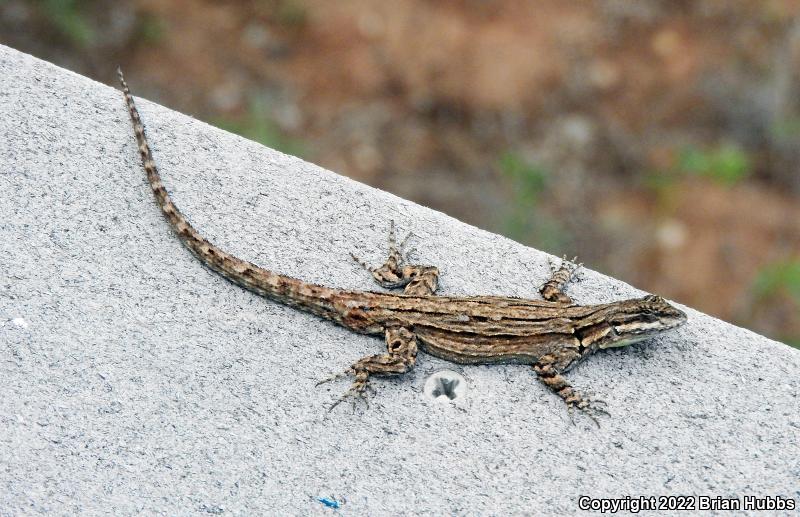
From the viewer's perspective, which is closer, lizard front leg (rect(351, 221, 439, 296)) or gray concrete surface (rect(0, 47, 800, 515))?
gray concrete surface (rect(0, 47, 800, 515))

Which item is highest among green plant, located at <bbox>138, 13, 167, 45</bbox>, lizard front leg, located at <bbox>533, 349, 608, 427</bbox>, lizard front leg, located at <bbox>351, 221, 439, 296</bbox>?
green plant, located at <bbox>138, 13, 167, 45</bbox>

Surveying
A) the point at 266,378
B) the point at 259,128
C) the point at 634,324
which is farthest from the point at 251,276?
the point at 259,128

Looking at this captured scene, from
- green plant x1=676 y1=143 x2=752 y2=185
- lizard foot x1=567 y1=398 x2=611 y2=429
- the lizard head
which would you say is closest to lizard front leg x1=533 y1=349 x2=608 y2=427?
lizard foot x1=567 y1=398 x2=611 y2=429

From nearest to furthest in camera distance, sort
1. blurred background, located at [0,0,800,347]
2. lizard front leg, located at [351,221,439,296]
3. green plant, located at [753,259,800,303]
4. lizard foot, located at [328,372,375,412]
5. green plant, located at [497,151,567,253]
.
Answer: lizard foot, located at [328,372,375,412] < lizard front leg, located at [351,221,439,296] < green plant, located at [753,259,800,303] < green plant, located at [497,151,567,253] < blurred background, located at [0,0,800,347]

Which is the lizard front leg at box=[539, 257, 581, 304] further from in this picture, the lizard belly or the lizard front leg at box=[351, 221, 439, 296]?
the lizard front leg at box=[351, 221, 439, 296]

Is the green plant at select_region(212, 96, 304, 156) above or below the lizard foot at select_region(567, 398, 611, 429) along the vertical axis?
above

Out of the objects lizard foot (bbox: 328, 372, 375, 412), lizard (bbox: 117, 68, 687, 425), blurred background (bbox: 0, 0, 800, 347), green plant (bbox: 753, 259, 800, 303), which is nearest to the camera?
lizard foot (bbox: 328, 372, 375, 412)

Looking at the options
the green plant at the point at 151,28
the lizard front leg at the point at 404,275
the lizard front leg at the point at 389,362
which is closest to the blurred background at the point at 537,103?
the green plant at the point at 151,28
